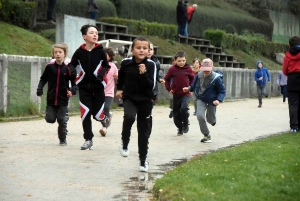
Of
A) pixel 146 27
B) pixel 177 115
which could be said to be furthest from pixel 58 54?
pixel 146 27

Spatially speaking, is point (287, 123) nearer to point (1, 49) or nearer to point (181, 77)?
point (181, 77)

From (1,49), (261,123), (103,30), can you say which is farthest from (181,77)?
(103,30)

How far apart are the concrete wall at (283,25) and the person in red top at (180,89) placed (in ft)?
123

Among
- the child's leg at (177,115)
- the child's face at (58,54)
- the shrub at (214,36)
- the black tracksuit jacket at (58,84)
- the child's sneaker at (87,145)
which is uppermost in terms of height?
the shrub at (214,36)

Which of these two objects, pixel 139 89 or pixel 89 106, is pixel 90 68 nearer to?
pixel 89 106

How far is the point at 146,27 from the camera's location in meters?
34.0

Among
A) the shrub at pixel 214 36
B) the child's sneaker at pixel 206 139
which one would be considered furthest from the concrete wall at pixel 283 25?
the child's sneaker at pixel 206 139

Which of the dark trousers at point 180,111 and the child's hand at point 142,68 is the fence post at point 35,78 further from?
the child's hand at point 142,68

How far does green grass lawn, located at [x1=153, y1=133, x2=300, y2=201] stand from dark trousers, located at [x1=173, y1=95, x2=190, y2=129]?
3.20 meters

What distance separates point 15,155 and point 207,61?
414cm

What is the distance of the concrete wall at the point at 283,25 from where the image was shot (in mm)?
53188

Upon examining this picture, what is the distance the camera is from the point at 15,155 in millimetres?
11695

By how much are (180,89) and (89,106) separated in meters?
3.65

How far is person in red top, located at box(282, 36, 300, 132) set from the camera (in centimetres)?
1598
